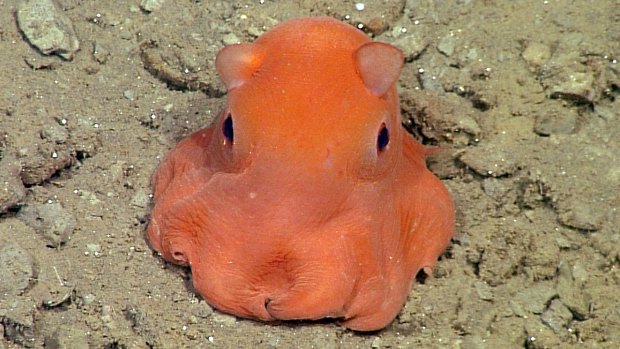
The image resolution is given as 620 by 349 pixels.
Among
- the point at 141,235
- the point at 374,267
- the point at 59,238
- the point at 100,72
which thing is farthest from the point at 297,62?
the point at 100,72

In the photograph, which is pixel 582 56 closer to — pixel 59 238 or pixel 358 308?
pixel 358 308

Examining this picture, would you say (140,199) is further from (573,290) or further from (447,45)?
(573,290)

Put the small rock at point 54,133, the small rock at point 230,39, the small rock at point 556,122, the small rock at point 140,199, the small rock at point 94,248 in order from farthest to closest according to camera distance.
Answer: the small rock at point 230,39
the small rock at point 556,122
the small rock at point 54,133
the small rock at point 140,199
the small rock at point 94,248

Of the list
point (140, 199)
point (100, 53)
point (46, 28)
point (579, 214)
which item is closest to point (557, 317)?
point (579, 214)

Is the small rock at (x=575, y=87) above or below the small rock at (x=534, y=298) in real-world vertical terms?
above

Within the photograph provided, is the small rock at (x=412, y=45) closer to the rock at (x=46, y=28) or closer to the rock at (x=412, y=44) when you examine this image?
the rock at (x=412, y=44)

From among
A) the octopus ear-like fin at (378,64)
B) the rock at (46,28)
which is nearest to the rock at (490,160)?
the octopus ear-like fin at (378,64)

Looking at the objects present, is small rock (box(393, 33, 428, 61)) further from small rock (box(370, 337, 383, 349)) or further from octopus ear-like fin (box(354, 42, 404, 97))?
small rock (box(370, 337, 383, 349))
